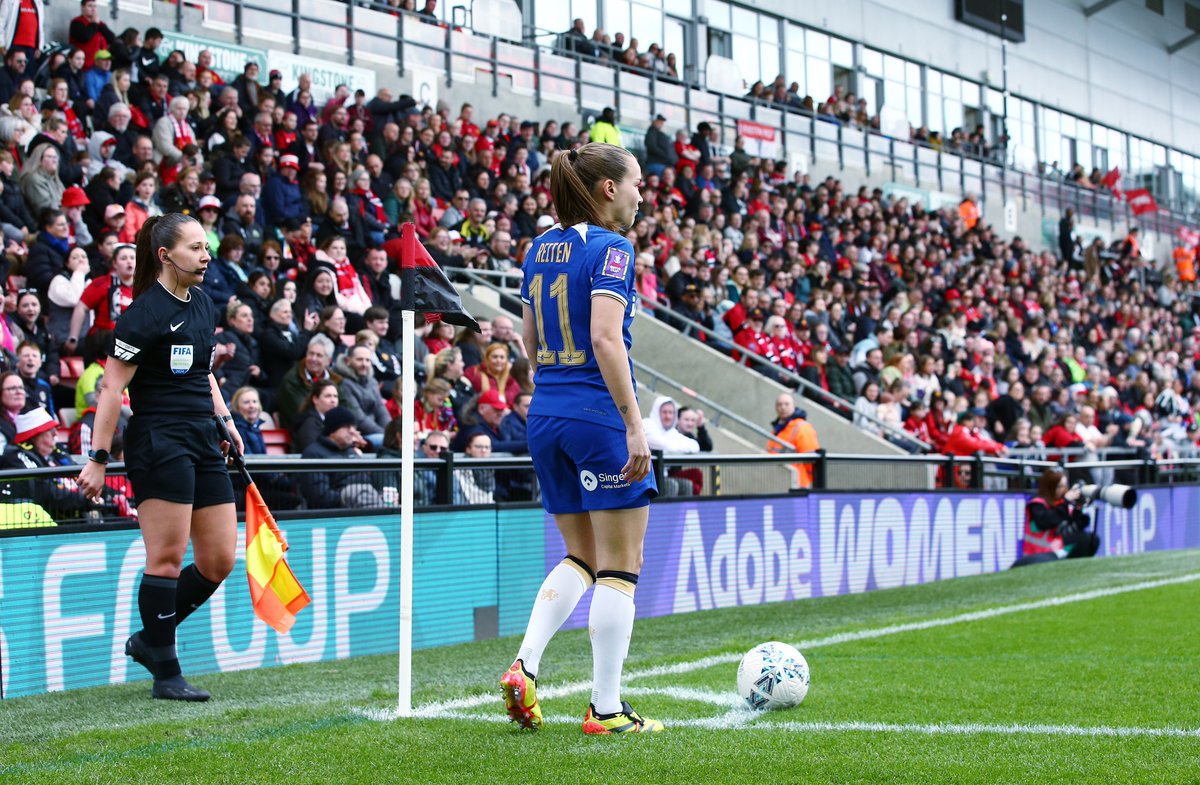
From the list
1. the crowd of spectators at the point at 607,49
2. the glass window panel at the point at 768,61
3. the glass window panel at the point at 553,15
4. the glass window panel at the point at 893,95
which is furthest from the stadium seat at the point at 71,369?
the glass window panel at the point at 893,95

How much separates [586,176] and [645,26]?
2621 cm

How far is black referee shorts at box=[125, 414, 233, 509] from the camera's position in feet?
19.1

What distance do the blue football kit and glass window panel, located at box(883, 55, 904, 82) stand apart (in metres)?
33.8

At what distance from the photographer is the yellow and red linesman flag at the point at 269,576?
20.5 feet

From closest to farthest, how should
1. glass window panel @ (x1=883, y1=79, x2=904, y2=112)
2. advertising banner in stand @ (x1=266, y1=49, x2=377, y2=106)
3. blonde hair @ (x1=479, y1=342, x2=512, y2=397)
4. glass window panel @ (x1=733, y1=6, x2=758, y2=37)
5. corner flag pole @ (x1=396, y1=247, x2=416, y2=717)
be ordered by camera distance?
corner flag pole @ (x1=396, y1=247, x2=416, y2=717)
blonde hair @ (x1=479, y1=342, x2=512, y2=397)
advertising banner in stand @ (x1=266, y1=49, x2=377, y2=106)
glass window panel @ (x1=733, y1=6, x2=758, y2=37)
glass window panel @ (x1=883, y1=79, x2=904, y2=112)

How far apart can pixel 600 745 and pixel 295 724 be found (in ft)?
4.43

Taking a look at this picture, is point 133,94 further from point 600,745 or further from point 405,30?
point 600,745

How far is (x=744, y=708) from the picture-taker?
577 centimetres

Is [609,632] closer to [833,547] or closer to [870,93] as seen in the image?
[833,547]

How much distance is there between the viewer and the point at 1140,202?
3938 centimetres

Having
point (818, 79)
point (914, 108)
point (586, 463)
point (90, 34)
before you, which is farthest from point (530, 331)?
point (914, 108)

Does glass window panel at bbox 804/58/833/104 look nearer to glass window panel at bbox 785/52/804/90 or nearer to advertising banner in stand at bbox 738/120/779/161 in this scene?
glass window panel at bbox 785/52/804/90

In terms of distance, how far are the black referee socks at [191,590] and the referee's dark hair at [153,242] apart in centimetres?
123


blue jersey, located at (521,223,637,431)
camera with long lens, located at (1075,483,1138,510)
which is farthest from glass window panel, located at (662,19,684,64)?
blue jersey, located at (521,223,637,431)
